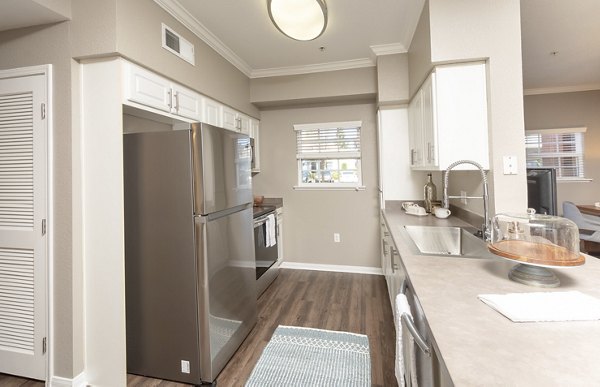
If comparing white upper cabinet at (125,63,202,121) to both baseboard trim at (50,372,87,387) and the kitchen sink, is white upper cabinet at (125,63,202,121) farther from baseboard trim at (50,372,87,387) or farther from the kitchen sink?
the kitchen sink

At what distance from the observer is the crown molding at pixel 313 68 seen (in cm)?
327

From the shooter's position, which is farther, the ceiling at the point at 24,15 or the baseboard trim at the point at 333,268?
the baseboard trim at the point at 333,268

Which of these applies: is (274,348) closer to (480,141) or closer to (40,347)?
(40,347)

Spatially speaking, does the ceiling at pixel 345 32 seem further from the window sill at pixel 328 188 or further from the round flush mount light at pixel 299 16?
the window sill at pixel 328 188

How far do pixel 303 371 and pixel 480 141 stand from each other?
1.99 m

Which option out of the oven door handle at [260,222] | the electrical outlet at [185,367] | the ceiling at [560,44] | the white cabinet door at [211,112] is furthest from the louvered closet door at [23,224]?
the ceiling at [560,44]

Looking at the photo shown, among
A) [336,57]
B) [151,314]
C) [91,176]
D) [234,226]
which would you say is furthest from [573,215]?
[91,176]

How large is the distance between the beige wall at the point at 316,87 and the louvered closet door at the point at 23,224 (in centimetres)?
226

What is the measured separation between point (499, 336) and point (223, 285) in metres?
1.62

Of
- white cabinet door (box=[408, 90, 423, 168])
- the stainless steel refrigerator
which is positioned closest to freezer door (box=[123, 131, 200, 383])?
the stainless steel refrigerator

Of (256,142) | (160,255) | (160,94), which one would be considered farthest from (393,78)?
(160,255)

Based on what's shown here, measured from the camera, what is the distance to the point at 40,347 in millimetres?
1790

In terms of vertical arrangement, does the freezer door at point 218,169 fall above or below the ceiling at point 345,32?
below

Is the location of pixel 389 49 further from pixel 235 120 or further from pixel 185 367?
pixel 185 367
